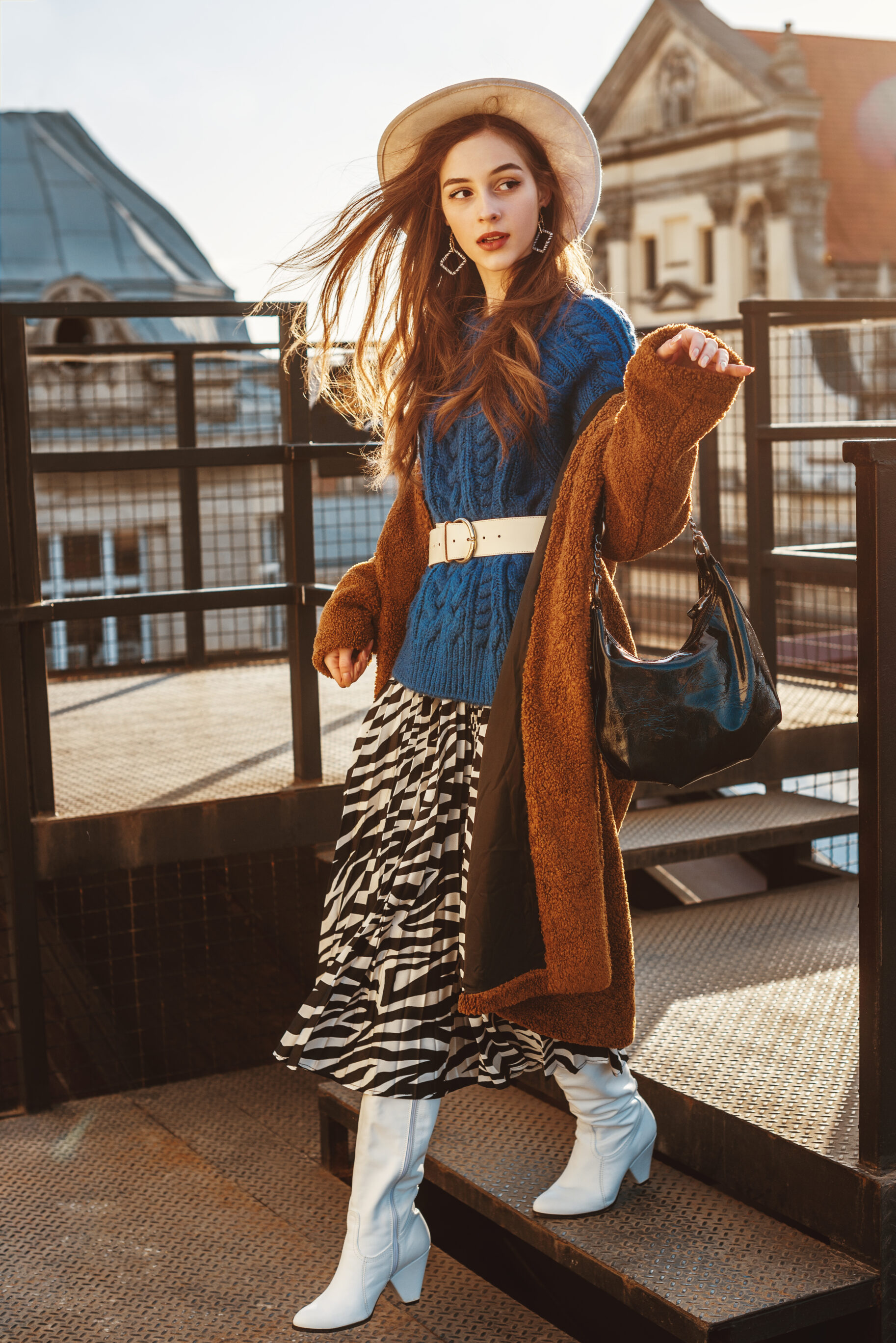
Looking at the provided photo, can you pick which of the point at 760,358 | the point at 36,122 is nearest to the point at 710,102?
the point at 36,122

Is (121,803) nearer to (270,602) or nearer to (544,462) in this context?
(270,602)

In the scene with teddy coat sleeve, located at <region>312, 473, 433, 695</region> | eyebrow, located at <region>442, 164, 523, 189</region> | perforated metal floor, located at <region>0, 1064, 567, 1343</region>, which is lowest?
perforated metal floor, located at <region>0, 1064, 567, 1343</region>

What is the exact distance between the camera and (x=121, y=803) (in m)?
3.84

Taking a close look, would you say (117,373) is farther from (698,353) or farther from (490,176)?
(698,353)

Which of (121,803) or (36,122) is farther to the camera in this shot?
(36,122)

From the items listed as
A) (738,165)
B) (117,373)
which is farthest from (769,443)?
(738,165)

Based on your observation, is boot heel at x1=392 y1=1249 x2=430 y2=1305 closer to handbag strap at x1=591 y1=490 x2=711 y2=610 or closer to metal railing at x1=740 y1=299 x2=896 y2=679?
handbag strap at x1=591 y1=490 x2=711 y2=610

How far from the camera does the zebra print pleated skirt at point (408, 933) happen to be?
2.35 m

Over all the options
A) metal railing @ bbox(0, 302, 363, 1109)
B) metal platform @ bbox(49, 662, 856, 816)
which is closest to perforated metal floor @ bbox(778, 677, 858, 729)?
metal platform @ bbox(49, 662, 856, 816)

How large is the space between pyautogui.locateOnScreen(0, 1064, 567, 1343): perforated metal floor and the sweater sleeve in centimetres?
152

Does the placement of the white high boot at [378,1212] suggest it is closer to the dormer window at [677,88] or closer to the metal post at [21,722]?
the metal post at [21,722]

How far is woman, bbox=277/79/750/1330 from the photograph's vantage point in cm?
217

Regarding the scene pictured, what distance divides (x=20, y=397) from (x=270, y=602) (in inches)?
33.2

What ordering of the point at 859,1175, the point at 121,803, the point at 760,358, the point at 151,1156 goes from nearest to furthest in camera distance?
the point at 859,1175
the point at 151,1156
the point at 121,803
the point at 760,358
